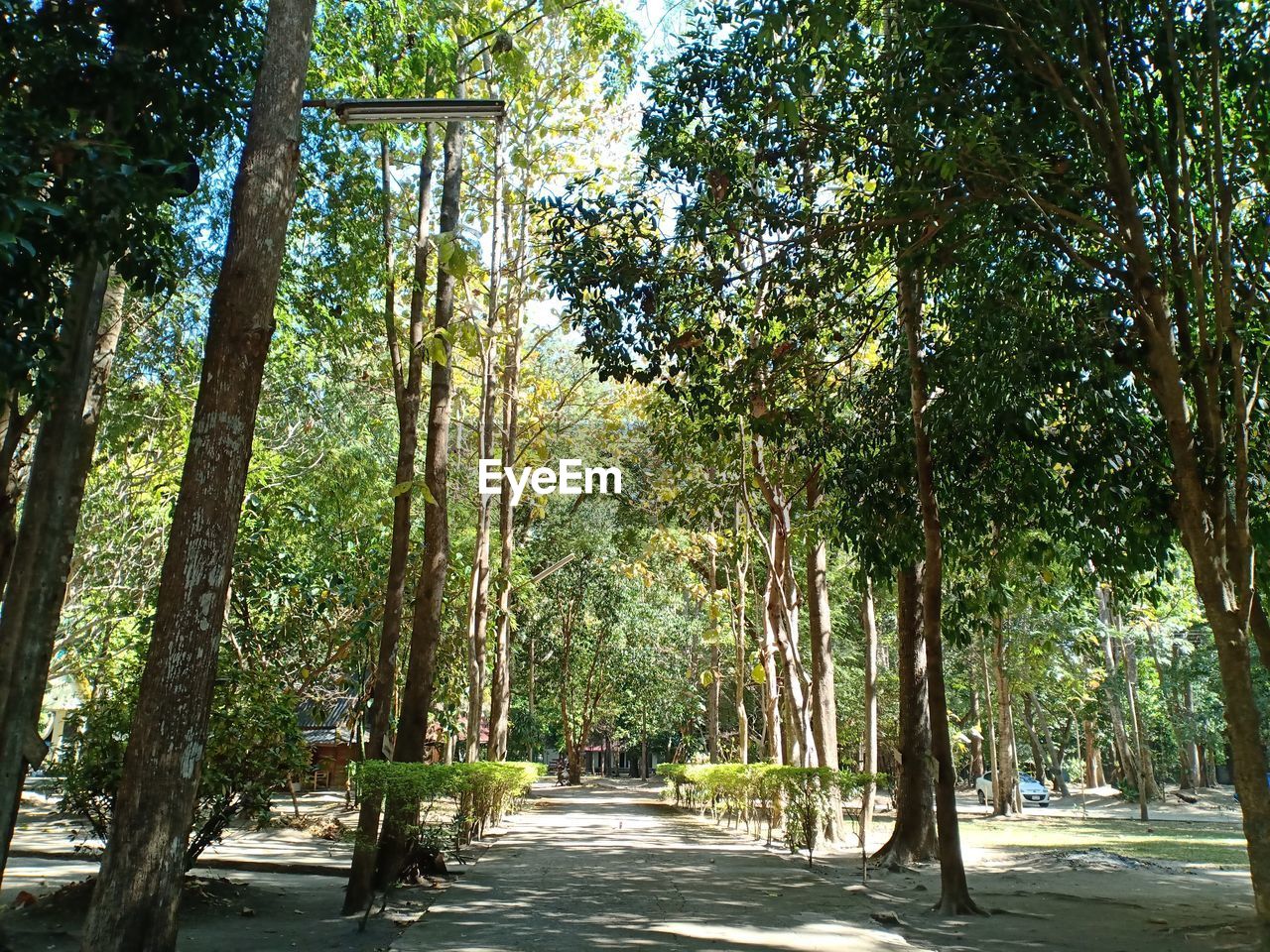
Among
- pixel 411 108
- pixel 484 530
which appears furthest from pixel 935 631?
pixel 484 530

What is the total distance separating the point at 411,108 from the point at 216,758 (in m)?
5.75

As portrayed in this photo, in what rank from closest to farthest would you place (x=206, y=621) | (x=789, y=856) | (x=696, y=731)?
1. (x=206, y=621)
2. (x=789, y=856)
3. (x=696, y=731)

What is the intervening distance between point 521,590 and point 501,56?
46.7 feet

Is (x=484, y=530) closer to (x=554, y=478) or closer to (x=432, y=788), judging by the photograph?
(x=554, y=478)

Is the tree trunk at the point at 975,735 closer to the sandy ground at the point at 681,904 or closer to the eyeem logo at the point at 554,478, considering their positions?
the eyeem logo at the point at 554,478

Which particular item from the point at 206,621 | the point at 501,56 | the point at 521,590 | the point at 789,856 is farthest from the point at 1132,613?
the point at 206,621

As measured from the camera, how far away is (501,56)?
8000 mm

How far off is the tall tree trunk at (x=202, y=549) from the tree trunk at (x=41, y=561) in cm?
140

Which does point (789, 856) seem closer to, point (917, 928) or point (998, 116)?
point (917, 928)

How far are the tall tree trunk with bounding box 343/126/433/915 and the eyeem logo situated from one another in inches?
254

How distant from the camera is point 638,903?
9.05 metres

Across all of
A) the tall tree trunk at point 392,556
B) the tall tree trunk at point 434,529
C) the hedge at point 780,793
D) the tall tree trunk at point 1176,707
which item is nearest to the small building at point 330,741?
the hedge at point 780,793

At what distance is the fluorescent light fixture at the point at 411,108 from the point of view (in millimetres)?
5391

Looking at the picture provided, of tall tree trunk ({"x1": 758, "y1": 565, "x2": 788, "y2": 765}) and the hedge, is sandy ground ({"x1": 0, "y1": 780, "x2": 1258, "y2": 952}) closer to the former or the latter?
the hedge
